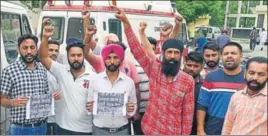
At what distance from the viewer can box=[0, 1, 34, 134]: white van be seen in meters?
4.05

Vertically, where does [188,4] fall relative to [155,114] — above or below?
above

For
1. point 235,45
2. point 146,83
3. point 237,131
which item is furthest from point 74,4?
point 237,131

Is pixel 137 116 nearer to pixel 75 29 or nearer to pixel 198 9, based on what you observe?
pixel 75 29

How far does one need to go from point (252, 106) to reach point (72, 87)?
1.52 meters

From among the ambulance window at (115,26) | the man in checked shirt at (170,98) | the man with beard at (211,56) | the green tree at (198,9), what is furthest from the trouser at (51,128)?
the green tree at (198,9)

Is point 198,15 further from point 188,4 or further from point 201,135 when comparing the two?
point 201,135

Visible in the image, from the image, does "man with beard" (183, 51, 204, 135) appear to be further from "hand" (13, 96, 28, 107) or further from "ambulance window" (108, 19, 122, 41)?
"ambulance window" (108, 19, 122, 41)

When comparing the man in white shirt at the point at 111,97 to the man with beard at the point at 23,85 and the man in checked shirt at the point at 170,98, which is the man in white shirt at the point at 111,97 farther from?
the man with beard at the point at 23,85

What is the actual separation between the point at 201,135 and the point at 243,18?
11.3m

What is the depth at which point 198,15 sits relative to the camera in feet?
72.8

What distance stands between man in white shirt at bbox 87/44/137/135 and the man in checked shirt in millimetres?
208

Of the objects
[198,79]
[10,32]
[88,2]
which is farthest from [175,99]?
[88,2]

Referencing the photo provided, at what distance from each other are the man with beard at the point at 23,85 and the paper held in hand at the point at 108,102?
1.24 feet

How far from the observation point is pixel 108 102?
3092 mm
